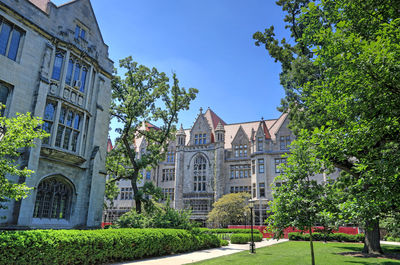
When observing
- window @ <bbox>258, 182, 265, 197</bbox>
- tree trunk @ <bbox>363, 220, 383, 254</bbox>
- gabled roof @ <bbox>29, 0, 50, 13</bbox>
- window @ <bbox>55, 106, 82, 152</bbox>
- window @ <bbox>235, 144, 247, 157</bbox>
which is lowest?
tree trunk @ <bbox>363, 220, 383, 254</bbox>

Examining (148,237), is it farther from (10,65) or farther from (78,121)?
(10,65)

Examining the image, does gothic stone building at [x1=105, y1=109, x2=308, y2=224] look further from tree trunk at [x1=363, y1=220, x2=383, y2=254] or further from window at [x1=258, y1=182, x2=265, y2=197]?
tree trunk at [x1=363, y1=220, x2=383, y2=254]

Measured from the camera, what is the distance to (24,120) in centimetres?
1026

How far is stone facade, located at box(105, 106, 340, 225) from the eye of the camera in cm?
4278

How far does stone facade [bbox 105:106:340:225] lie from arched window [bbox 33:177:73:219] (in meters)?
25.0

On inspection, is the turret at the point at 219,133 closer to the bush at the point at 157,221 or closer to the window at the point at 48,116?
the bush at the point at 157,221

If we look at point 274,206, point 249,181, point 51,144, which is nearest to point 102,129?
point 51,144

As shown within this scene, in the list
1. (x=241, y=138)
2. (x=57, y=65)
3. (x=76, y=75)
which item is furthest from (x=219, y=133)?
(x=57, y=65)

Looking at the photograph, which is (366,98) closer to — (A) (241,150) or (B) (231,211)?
(B) (231,211)

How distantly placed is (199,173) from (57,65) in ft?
107

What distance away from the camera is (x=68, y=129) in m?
17.9

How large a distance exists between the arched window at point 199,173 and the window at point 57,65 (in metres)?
Answer: 32.1

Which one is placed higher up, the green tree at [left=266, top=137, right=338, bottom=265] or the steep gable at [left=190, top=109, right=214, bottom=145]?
the steep gable at [left=190, top=109, right=214, bottom=145]

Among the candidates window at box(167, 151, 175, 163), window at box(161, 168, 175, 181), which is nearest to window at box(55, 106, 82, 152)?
window at box(161, 168, 175, 181)
